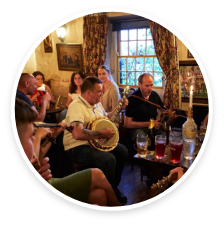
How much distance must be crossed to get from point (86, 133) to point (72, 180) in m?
0.38

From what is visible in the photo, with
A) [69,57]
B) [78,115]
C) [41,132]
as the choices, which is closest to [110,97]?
[78,115]

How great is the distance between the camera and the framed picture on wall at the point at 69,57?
3.43 metres

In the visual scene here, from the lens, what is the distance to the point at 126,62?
3174 mm

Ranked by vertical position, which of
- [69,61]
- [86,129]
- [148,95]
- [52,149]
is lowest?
[52,149]

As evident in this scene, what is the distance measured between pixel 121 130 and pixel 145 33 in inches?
60.6

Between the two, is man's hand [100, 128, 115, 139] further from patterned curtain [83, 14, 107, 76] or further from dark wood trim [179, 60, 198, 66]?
patterned curtain [83, 14, 107, 76]

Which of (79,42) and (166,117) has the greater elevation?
(79,42)

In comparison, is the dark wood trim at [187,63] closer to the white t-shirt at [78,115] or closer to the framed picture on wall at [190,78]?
the framed picture on wall at [190,78]

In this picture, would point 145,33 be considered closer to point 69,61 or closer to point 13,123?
point 69,61

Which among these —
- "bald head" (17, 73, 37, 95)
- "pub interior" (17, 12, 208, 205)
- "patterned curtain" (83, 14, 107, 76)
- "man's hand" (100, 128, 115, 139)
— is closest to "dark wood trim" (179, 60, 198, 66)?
"pub interior" (17, 12, 208, 205)

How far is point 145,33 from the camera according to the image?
3043 millimetres

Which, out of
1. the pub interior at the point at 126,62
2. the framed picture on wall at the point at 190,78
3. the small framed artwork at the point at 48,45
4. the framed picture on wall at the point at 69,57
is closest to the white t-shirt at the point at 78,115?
the pub interior at the point at 126,62

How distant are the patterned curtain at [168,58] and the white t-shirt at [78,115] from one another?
146 cm

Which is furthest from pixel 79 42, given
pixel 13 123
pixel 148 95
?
pixel 13 123
